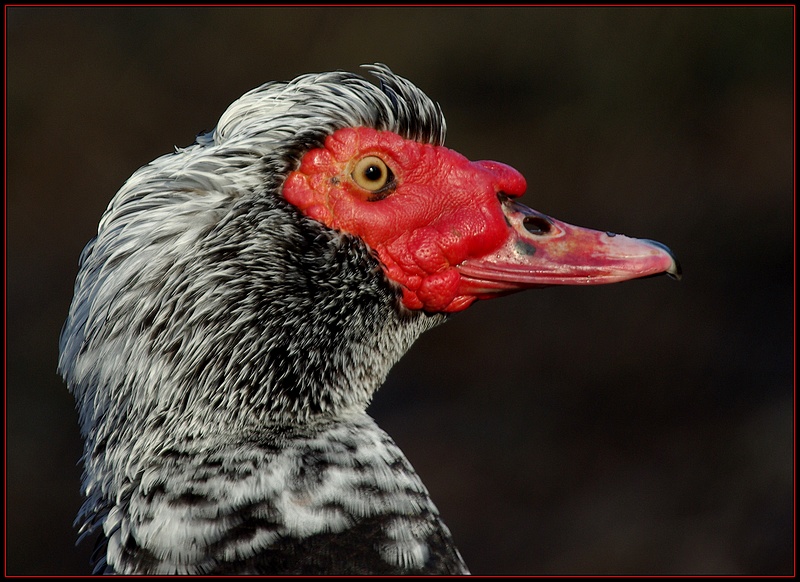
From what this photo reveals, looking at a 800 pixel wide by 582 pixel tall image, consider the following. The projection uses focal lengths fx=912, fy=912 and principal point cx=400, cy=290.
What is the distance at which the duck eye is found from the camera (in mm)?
2736

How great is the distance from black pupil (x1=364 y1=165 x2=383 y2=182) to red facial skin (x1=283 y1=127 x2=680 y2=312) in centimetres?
4

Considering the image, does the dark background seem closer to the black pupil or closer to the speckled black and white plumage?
the speckled black and white plumage

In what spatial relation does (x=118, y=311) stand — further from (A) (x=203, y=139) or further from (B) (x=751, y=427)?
(B) (x=751, y=427)

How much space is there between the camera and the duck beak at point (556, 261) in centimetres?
279

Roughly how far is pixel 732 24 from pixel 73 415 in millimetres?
7435

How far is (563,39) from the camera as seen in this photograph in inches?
379

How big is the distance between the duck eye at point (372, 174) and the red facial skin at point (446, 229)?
0.04 feet

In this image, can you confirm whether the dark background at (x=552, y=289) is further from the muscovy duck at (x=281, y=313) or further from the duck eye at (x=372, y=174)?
the duck eye at (x=372, y=174)

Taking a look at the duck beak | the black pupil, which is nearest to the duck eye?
the black pupil

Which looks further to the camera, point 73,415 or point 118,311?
point 73,415

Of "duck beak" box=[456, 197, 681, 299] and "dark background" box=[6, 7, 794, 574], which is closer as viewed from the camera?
"duck beak" box=[456, 197, 681, 299]

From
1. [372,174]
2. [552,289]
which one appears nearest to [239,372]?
[372,174]

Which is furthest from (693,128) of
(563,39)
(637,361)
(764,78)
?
(637,361)

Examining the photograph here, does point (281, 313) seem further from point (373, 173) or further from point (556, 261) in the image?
point (556, 261)
